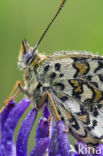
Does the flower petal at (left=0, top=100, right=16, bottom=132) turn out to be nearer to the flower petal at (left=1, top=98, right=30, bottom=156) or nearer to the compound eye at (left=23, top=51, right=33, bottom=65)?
the flower petal at (left=1, top=98, right=30, bottom=156)

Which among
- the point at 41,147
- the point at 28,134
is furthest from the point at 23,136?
the point at 41,147

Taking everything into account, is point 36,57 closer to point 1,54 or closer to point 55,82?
point 55,82

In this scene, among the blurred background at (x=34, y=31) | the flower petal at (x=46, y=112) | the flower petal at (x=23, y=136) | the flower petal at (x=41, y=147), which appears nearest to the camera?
the flower petal at (x=41, y=147)

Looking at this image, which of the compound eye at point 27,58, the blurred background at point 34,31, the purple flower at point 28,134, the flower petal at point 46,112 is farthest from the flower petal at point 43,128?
the blurred background at point 34,31

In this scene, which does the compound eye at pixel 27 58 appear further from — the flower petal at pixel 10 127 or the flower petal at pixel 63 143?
the flower petal at pixel 63 143

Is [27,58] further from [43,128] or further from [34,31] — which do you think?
[34,31]

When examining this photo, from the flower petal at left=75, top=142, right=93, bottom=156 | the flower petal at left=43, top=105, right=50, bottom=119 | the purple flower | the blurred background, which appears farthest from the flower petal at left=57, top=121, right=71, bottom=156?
the blurred background

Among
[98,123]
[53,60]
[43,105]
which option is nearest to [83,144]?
[98,123]
